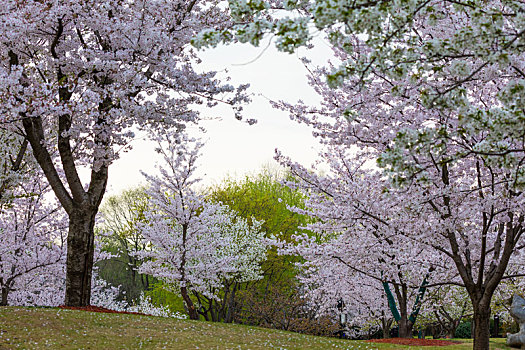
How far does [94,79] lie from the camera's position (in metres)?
11.4

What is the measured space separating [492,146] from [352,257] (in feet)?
23.7

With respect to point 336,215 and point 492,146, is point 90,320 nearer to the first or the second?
point 336,215

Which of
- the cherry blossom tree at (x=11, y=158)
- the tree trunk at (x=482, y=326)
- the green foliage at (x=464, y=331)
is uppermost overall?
the cherry blossom tree at (x=11, y=158)

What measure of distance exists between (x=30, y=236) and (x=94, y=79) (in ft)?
31.2

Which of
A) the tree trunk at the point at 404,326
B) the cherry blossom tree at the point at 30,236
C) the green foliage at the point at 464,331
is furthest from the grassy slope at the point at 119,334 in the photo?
the green foliage at the point at 464,331

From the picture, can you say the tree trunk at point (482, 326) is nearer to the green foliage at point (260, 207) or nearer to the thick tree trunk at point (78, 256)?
the thick tree trunk at point (78, 256)

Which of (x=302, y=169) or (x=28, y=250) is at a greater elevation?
(x=302, y=169)

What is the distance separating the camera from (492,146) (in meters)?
4.09

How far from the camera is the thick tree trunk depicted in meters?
12.1

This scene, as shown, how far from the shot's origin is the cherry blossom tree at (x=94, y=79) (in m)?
9.08

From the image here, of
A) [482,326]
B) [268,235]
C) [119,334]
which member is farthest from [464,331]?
[119,334]

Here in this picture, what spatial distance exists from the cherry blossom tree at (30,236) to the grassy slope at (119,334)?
753 centimetres

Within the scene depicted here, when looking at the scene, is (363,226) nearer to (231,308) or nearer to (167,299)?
(231,308)

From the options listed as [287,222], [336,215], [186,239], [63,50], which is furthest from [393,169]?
[287,222]
